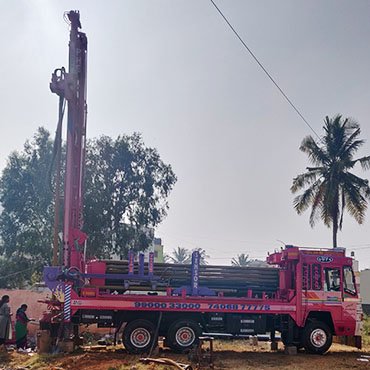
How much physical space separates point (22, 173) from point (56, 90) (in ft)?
58.6

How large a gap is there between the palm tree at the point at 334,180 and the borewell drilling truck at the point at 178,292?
13.9m

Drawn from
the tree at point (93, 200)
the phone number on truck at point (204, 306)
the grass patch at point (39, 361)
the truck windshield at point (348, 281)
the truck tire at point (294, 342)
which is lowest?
the grass patch at point (39, 361)

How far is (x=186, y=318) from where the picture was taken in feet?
45.5

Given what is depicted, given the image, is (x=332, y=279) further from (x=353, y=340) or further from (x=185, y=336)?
(x=185, y=336)

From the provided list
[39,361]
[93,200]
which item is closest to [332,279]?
[39,361]

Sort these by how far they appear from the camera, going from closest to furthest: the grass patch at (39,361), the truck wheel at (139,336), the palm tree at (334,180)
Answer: the grass patch at (39,361) < the truck wheel at (139,336) < the palm tree at (334,180)

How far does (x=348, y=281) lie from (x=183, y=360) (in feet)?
17.1

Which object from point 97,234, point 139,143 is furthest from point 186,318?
point 139,143

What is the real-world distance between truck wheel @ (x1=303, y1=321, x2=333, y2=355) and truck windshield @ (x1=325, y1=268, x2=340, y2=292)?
1036 mm

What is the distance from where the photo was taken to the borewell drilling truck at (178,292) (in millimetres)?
13484

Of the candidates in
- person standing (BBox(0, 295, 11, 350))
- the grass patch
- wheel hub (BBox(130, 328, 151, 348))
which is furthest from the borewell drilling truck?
person standing (BBox(0, 295, 11, 350))

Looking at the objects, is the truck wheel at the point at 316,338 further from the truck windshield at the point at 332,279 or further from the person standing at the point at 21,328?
the person standing at the point at 21,328

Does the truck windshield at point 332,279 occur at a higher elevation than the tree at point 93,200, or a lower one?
lower

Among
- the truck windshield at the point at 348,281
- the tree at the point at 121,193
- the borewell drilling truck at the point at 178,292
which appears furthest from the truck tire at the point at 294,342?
the tree at the point at 121,193
